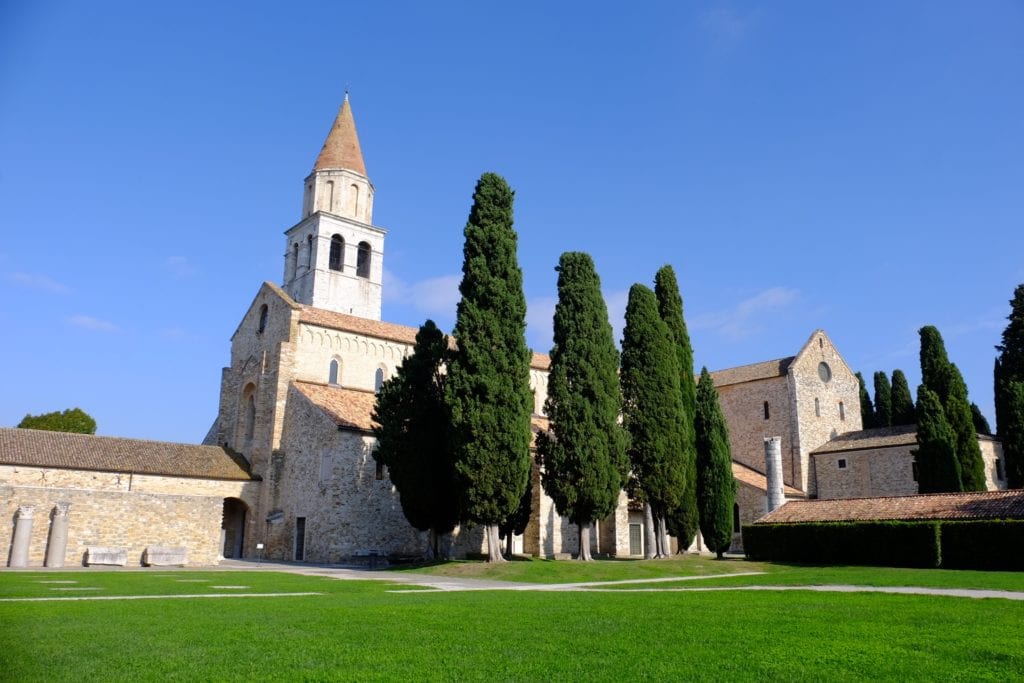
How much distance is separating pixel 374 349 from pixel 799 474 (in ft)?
86.3

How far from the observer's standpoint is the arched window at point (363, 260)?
53938 millimetres

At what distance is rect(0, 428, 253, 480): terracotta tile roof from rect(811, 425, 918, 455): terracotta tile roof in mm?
33377

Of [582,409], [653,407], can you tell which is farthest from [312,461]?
[653,407]

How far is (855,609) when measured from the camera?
12.9 meters

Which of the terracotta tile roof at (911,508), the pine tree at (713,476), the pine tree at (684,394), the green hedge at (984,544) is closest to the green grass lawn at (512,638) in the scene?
the green hedge at (984,544)

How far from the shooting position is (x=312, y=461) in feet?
107

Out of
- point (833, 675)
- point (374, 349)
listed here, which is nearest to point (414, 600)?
point (833, 675)

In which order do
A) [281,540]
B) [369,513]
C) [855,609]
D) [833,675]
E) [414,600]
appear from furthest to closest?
[281,540], [369,513], [414,600], [855,609], [833,675]

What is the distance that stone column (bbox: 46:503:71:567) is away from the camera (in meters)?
27.1

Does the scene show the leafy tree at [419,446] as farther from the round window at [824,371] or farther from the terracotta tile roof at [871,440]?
the round window at [824,371]

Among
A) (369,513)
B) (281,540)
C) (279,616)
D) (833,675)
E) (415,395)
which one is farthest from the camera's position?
(281,540)

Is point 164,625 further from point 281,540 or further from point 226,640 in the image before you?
point 281,540

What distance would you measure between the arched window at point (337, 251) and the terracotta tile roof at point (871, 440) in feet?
111

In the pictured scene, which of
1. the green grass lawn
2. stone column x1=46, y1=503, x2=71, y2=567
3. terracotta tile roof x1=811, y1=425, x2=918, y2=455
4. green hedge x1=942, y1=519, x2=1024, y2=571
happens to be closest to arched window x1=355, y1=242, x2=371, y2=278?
stone column x1=46, y1=503, x2=71, y2=567
